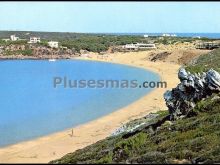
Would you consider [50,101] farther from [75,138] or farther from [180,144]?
[180,144]

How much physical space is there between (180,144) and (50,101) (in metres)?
41.7

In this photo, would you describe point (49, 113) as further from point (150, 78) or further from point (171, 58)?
point (171, 58)

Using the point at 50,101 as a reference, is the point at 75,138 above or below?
above

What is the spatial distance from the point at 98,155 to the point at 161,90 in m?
42.5

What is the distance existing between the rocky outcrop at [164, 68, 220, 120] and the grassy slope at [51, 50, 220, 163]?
2.74ft

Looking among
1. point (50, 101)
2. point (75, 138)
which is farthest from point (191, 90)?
point (50, 101)

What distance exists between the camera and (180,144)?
13555 mm

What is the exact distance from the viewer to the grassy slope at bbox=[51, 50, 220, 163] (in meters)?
12.0

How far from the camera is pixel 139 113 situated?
4091 centimetres

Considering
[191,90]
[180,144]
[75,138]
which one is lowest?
[75,138]

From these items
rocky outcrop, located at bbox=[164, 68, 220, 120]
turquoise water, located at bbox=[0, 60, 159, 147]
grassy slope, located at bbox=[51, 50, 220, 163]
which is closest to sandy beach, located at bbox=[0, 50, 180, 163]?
turquoise water, located at bbox=[0, 60, 159, 147]

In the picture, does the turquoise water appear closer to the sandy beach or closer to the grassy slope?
the sandy beach

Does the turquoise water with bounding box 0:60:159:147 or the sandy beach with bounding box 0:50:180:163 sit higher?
the sandy beach with bounding box 0:50:180:163

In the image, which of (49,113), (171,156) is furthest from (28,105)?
(171,156)
